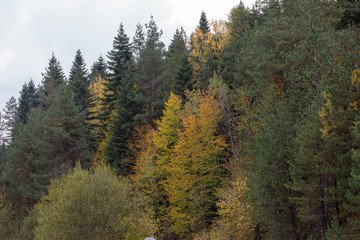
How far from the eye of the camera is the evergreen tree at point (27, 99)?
74000mm

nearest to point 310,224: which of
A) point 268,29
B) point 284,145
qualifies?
point 284,145

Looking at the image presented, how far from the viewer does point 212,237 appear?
22.3 m

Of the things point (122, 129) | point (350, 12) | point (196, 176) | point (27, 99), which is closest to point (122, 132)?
point (122, 129)

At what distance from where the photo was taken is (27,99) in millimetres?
76938

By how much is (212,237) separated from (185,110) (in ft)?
48.0

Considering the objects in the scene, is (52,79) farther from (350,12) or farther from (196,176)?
(350,12)

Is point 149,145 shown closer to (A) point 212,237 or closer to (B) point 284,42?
(A) point 212,237

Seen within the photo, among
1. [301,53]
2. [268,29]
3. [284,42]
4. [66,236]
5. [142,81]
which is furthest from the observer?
[142,81]

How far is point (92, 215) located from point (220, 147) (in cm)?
1391

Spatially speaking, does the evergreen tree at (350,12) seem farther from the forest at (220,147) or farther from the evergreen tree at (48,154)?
the evergreen tree at (48,154)

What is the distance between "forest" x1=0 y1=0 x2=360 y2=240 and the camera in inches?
526

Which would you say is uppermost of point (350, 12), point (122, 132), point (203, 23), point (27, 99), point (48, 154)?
point (203, 23)

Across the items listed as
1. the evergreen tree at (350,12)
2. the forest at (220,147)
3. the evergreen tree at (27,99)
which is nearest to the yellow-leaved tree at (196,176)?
the forest at (220,147)

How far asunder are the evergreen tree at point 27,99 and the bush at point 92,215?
58.8 meters
